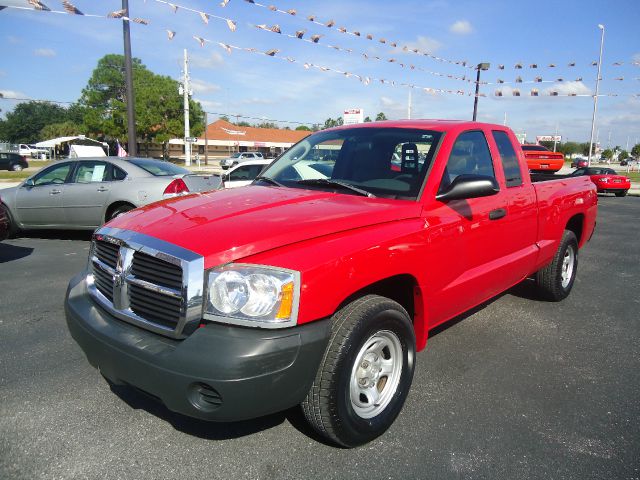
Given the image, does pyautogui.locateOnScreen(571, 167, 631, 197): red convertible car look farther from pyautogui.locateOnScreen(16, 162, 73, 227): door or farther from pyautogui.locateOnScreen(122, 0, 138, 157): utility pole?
pyautogui.locateOnScreen(16, 162, 73, 227): door

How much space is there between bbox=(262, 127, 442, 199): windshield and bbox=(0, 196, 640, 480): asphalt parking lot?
140 centimetres

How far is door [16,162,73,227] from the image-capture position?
820 centimetres

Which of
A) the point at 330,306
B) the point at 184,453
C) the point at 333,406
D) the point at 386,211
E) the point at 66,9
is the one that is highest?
the point at 66,9

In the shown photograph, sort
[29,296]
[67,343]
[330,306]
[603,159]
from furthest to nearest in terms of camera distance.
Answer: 1. [603,159]
2. [29,296]
3. [67,343]
4. [330,306]

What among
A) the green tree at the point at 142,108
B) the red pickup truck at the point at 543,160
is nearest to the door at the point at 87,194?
the red pickup truck at the point at 543,160

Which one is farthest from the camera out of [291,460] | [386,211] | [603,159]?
[603,159]

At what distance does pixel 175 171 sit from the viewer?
8.62 meters

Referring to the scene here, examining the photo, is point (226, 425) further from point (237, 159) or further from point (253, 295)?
point (237, 159)

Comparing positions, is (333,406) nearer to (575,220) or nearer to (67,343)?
(67,343)

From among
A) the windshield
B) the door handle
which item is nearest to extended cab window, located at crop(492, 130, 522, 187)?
the door handle

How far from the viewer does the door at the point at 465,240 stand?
3.01 meters

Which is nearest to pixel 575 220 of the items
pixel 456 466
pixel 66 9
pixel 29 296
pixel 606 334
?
pixel 606 334

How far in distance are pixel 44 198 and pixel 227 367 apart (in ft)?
25.3

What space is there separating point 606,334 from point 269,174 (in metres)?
3.36
